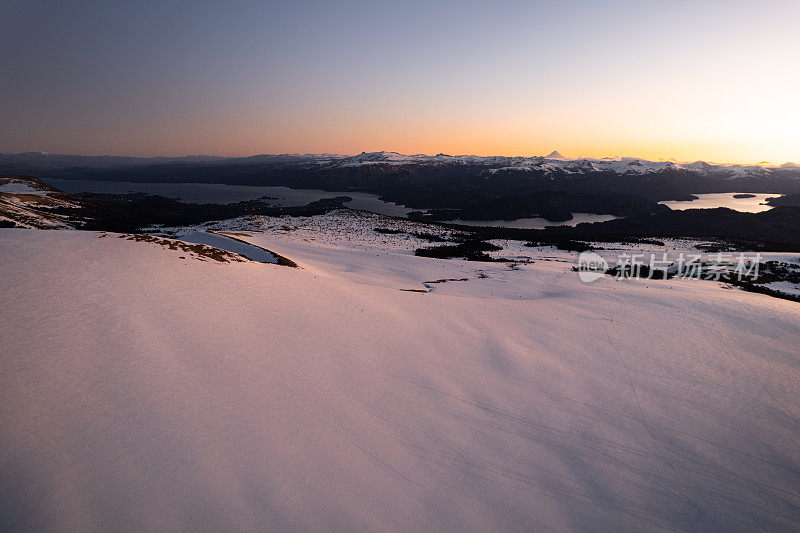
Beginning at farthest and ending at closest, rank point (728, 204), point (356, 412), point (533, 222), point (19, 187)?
1. point (728, 204)
2. point (533, 222)
3. point (19, 187)
4. point (356, 412)

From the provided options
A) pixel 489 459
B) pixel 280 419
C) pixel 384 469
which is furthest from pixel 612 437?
pixel 280 419

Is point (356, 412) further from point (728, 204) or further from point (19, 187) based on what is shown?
point (728, 204)

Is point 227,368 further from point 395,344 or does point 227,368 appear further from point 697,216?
point 697,216

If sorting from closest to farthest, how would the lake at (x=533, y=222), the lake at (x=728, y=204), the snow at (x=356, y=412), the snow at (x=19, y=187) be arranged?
the snow at (x=356, y=412) < the snow at (x=19, y=187) < the lake at (x=533, y=222) < the lake at (x=728, y=204)

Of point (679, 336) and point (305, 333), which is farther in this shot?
point (679, 336)

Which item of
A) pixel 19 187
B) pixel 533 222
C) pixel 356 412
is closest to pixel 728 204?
pixel 533 222

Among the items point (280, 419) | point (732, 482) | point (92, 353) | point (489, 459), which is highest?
point (92, 353)

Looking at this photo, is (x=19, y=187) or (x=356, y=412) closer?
(x=356, y=412)

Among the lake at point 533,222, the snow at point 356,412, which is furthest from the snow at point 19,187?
the lake at point 533,222

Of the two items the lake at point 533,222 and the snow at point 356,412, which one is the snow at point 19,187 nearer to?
the snow at point 356,412
